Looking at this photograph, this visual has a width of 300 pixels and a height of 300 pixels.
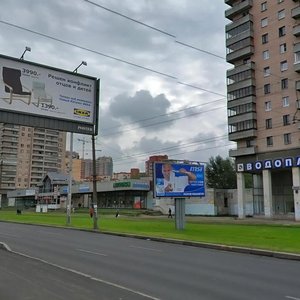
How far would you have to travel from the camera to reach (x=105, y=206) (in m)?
105

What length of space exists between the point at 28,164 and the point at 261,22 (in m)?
119

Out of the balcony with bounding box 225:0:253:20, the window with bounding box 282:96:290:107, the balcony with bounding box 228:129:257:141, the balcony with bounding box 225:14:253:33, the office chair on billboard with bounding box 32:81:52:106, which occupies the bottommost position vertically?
the office chair on billboard with bounding box 32:81:52:106

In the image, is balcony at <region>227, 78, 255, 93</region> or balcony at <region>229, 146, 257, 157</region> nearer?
balcony at <region>229, 146, 257, 157</region>

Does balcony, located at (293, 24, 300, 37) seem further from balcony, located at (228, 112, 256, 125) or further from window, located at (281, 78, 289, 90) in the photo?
balcony, located at (228, 112, 256, 125)

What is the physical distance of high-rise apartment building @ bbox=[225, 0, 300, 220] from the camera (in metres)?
62.8

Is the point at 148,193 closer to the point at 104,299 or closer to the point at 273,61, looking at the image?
the point at 273,61

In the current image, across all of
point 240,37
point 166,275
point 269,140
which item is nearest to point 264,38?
point 240,37

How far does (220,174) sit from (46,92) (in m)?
83.7

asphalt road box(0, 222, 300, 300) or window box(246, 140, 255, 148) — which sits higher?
window box(246, 140, 255, 148)

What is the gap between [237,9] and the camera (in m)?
72.2

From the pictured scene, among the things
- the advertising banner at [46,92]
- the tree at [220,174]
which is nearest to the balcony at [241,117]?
the tree at [220,174]

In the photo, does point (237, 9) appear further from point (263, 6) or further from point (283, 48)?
point (283, 48)

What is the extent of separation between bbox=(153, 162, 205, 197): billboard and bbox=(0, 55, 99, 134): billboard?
647 centimetres

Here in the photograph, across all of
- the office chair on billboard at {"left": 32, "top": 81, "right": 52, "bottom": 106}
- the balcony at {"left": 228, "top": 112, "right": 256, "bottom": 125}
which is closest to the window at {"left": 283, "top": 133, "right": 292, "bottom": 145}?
the balcony at {"left": 228, "top": 112, "right": 256, "bottom": 125}
